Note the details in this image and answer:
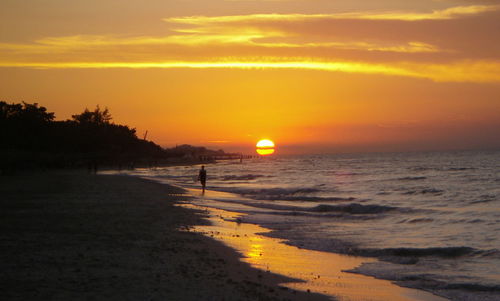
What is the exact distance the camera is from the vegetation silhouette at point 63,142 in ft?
222

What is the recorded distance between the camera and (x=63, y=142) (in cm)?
9550

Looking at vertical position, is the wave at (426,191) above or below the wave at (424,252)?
above

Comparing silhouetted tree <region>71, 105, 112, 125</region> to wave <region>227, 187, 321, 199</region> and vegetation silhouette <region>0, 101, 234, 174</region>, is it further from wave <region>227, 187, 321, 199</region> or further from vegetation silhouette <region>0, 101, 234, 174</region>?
wave <region>227, 187, 321, 199</region>

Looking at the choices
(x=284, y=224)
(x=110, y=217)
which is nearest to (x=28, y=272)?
(x=110, y=217)

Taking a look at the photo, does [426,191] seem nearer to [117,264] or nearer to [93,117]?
[117,264]

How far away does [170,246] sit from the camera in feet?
43.9

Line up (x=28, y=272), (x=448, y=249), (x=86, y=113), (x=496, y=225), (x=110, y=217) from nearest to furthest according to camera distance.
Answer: (x=28, y=272) < (x=448, y=249) < (x=110, y=217) < (x=496, y=225) < (x=86, y=113)

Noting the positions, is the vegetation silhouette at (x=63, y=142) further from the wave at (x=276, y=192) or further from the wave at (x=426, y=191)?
the wave at (x=426, y=191)

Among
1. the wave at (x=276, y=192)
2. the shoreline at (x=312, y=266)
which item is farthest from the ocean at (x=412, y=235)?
the wave at (x=276, y=192)

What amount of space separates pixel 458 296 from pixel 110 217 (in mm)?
12069

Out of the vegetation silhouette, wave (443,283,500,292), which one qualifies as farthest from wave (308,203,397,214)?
the vegetation silhouette

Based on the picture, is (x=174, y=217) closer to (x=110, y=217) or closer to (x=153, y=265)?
(x=110, y=217)

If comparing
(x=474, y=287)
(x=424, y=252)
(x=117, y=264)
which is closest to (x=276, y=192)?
(x=424, y=252)

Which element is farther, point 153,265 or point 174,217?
point 174,217
